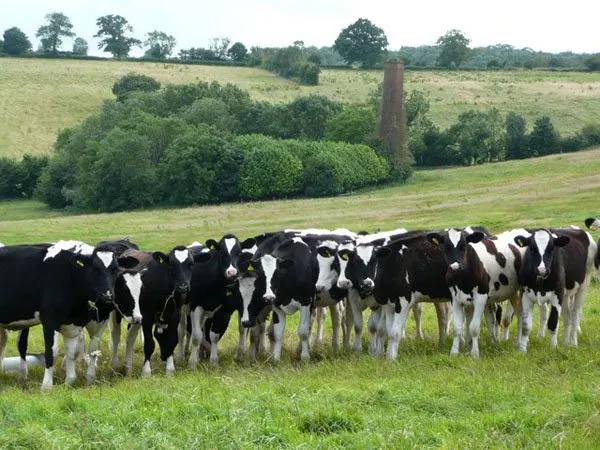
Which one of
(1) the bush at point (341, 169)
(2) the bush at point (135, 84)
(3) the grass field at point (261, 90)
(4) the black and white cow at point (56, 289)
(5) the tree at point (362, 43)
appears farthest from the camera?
(5) the tree at point (362, 43)

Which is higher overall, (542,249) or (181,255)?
(542,249)

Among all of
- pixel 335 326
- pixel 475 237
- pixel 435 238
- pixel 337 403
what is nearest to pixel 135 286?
pixel 335 326

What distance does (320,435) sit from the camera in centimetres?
1184

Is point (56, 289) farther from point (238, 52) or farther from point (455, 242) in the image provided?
point (238, 52)

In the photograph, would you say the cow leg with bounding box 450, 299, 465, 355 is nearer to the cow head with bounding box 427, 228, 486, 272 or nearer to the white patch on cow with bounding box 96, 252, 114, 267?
the cow head with bounding box 427, 228, 486, 272

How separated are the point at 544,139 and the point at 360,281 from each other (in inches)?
3329

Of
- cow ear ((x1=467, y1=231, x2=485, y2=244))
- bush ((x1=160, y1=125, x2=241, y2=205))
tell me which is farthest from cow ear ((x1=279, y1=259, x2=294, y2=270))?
bush ((x1=160, y1=125, x2=241, y2=205))

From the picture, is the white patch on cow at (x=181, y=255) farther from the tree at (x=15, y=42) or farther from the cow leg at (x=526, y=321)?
the tree at (x=15, y=42)

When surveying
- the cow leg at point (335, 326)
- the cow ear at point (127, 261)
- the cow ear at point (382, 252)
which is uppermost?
the cow ear at point (382, 252)

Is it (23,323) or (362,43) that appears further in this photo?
(362,43)

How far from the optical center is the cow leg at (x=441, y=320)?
19.3 m

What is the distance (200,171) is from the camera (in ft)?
284

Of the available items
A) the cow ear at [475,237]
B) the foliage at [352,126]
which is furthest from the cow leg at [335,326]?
the foliage at [352,126]

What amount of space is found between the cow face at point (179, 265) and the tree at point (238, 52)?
165966 mm
